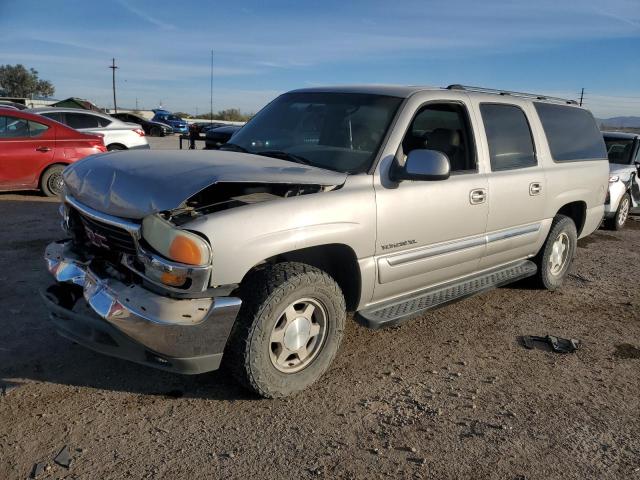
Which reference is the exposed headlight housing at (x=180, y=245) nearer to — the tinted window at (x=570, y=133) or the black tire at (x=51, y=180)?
the tinted window at (x=570, y=133)

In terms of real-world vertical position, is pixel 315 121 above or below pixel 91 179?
above

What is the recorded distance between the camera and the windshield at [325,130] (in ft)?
12.2

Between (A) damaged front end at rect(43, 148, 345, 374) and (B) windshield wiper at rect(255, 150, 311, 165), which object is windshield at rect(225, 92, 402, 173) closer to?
(B) windshield wiper at rect(255, 150, 311, 165)

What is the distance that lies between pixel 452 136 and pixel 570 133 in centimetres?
204

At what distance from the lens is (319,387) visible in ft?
11.3

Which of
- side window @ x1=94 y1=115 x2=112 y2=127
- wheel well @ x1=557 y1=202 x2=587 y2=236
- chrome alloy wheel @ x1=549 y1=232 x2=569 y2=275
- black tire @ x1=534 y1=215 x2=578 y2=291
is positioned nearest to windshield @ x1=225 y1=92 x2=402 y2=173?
black tire @ x1=534 y1=215 x2=578 y2=291

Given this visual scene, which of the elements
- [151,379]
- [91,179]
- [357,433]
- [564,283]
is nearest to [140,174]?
[91,179]

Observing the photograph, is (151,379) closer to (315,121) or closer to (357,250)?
(357,250)

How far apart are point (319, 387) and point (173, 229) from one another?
1.43 m

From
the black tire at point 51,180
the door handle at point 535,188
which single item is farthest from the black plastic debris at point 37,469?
the black tire at point 51,180

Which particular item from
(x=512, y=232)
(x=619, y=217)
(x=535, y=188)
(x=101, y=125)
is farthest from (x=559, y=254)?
(x=101, y=125)

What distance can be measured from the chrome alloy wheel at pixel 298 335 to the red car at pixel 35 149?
22.3 ft

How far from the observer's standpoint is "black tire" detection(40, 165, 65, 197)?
30.2ft

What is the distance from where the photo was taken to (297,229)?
3.06 m
